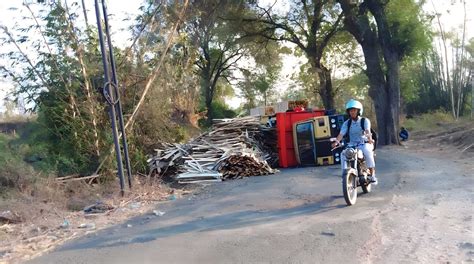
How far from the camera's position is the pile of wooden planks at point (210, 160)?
13695 millimetres

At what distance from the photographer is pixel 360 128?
9180 millimetres

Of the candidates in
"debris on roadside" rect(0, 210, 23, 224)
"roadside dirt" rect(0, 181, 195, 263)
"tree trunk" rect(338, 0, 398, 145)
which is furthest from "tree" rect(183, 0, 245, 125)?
"debris on roadside" rect(0, 210, 23, 224)

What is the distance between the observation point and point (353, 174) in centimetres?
874

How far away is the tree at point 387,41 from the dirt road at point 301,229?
13000 millimetres

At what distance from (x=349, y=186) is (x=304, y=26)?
2311 cm

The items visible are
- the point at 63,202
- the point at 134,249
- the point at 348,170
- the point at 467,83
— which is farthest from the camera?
the point at 467,83

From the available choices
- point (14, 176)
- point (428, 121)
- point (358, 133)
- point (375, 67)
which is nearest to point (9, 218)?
point (14, 176)

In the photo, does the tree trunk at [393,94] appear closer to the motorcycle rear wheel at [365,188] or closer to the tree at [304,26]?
the tree at [304,26]

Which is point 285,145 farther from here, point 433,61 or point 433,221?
point 433,61

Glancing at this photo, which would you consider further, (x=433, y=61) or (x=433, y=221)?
(x=433, y=61)

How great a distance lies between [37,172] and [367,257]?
851 cm

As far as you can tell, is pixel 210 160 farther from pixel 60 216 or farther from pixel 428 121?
pixel 428 121

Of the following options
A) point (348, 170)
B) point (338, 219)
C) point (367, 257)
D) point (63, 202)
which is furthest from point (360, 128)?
point (63, 202)

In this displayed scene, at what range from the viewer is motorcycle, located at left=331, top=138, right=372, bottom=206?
831cm
